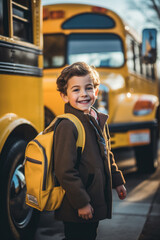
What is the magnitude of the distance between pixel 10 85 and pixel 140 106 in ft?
10.5

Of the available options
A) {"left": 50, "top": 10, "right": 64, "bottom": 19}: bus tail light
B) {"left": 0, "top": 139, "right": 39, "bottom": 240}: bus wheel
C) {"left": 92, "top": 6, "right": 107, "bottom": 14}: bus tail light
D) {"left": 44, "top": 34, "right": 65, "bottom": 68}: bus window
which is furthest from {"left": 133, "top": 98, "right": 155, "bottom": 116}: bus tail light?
{"left": 0, "top": 139, "right": 39, "bottom": 240}: bus wheel

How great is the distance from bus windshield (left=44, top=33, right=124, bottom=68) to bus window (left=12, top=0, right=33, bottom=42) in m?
2.51

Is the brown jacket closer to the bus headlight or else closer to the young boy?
the young boy

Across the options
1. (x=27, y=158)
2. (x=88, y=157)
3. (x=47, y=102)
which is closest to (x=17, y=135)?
(x=27, y=158)

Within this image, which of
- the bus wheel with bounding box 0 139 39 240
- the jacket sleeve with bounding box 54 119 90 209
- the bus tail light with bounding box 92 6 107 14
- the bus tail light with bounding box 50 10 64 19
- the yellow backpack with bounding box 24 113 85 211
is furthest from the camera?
the bus tail light with bounding box 50 10 64 19

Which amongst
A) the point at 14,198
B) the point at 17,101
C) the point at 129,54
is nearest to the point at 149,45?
the point at 129,54

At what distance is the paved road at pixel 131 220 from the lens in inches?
144

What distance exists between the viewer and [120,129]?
18.9ft

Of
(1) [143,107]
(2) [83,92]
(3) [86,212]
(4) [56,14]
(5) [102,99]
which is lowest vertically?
(3) [86,212]

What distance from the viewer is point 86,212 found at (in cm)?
220

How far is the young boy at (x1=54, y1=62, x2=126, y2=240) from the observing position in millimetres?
2201

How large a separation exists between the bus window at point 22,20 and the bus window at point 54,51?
8.53 feet

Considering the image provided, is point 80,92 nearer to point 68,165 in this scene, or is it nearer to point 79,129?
point 79,129

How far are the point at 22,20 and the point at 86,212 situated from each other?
203 centimetres
